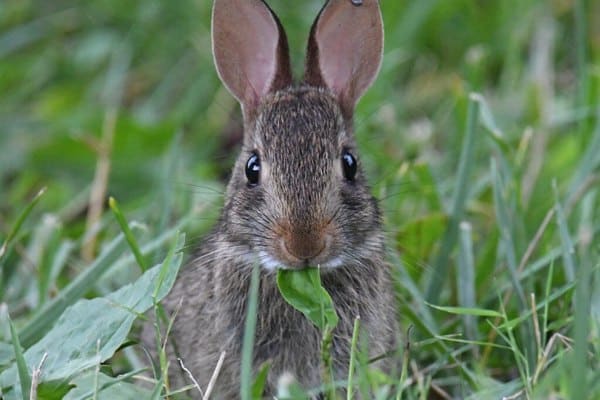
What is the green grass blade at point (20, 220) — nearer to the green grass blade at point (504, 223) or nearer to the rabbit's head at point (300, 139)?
the rabbit's head at point (300, 139)

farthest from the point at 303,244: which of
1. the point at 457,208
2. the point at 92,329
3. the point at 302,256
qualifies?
the point at 457,208

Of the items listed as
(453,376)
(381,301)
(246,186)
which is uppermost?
(246,186)

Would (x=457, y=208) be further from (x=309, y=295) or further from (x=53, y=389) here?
(x=53, y=389)

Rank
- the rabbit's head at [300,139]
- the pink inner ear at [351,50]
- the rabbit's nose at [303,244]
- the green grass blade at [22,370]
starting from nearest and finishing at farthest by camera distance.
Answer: the green grass blade at [22,370] → the rabbit's nose at [303,244] → the rabbit's head at [300,139] → the pink inner ear at [351,50]

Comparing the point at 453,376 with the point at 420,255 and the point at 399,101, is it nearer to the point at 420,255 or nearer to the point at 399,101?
the point at 420,255

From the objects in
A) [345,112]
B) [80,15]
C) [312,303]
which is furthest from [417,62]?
[312,303]

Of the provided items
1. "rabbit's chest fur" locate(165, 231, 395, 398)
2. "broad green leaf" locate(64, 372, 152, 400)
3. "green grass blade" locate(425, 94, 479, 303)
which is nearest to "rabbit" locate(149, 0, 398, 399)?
"rabbit's chest fur" locate(165, 231, 395, 398)

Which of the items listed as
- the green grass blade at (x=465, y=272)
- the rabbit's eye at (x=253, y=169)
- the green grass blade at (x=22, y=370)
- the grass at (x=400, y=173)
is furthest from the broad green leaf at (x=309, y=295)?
the green grass blade at (x=465, y=272)
